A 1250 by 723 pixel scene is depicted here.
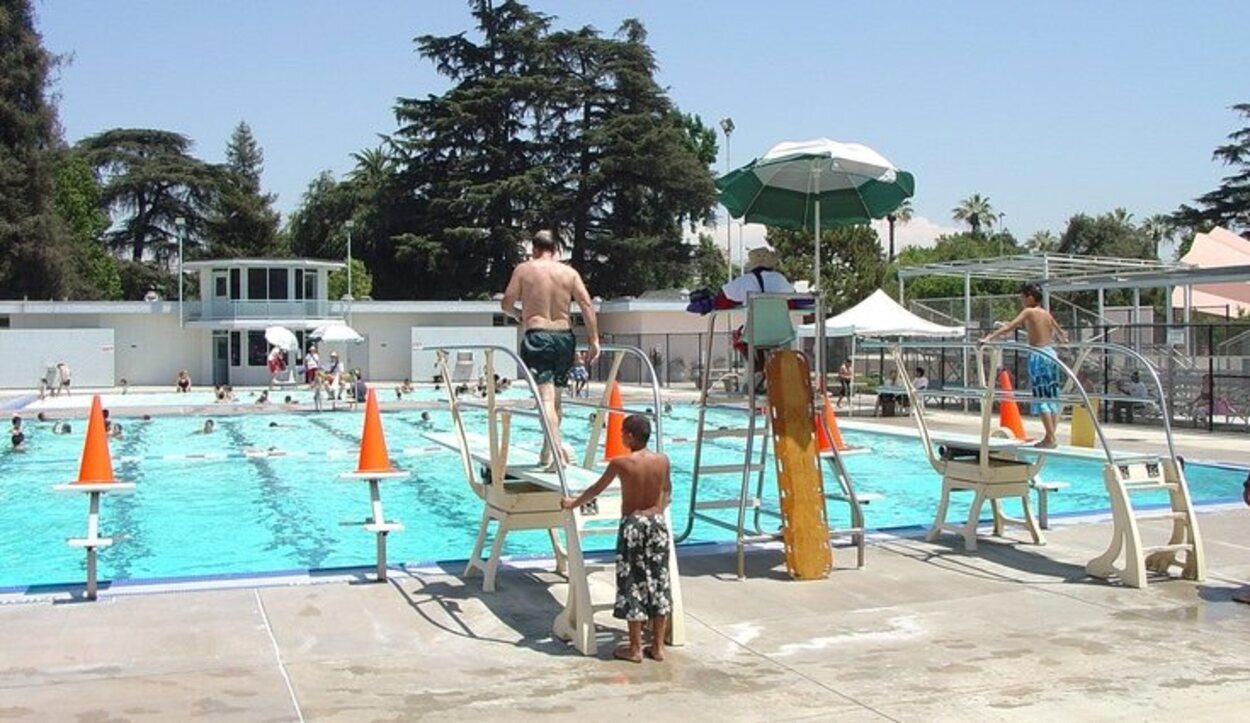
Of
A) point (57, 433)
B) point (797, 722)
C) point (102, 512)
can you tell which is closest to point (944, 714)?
point (797, 722)

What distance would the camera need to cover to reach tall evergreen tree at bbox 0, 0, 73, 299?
56500 millimetres

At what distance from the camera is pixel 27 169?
5809 centimetres

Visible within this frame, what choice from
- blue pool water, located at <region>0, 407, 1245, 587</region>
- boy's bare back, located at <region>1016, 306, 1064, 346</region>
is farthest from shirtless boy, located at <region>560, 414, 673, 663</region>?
boy's bare back, located at <region>1016, 306, 1064, 346</region>

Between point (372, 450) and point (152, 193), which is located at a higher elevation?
point (152, 193)

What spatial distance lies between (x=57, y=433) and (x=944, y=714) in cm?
2312

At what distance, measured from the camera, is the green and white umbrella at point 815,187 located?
9.52 meters

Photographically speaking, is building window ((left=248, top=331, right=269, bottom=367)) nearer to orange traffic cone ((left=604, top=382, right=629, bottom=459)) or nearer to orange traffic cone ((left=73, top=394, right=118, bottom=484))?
orange traffic cone ((left=604, top=382, right=629, bottom=459))

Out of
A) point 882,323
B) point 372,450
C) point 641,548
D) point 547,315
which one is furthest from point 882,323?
point 641,548

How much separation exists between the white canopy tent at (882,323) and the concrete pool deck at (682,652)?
17.3 meters

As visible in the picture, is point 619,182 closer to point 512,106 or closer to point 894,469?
point 512,106

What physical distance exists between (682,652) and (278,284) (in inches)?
1636

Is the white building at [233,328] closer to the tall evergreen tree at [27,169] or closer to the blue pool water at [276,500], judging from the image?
the tall evergreen tree at [27,169]

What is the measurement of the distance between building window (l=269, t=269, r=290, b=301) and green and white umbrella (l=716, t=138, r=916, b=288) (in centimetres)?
3759

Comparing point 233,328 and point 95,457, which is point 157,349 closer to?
point 233,328
